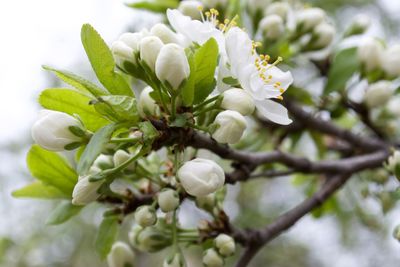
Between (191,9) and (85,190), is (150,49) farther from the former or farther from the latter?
(191,9)

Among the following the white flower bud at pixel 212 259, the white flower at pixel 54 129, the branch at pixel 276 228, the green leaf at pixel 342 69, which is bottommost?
the branch at pixel 276 228

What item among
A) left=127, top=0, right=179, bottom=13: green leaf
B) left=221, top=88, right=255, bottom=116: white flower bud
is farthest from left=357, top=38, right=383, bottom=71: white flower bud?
left=221, top=88, right=255, bottom=116: white flower bud

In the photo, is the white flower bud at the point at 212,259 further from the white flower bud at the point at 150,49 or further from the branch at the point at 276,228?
the white flower bud at the point at 150,49

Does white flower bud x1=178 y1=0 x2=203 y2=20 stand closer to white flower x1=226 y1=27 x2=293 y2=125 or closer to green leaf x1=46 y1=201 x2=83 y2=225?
white flower x1=226 y1=27 x2=293 y2=125

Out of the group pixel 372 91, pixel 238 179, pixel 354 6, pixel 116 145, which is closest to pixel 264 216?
pixel 354 6

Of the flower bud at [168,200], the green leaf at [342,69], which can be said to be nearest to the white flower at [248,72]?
the flower bud at [168,200]

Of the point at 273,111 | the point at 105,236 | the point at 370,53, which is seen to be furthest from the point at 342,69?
the point at 105,236

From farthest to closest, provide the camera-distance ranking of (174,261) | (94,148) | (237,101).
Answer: (174,261) < (237,101) < (94,148)
